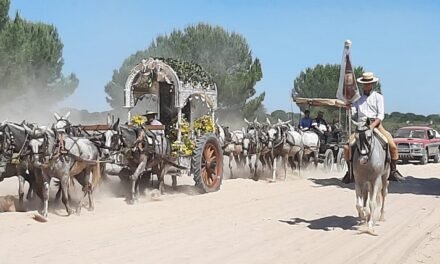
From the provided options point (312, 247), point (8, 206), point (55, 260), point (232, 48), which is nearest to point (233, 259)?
point (312, 247)

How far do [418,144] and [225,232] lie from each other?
22681 millimetres

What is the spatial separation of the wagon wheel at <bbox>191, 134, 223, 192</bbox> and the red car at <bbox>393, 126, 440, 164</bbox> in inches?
613

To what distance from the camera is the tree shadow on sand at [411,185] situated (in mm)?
16980

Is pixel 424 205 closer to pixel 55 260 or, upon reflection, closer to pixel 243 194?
pixel 243 194

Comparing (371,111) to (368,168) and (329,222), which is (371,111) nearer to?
(368,168)

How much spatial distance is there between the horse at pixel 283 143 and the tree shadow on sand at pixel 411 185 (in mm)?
1109

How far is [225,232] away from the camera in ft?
32.4

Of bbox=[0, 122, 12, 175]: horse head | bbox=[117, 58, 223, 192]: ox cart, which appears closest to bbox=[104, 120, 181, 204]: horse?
bbox=[117, 58, 223, 192]: ox cart

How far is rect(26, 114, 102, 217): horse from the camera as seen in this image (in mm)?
11055

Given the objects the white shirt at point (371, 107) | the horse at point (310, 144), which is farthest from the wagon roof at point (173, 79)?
the white shirt at point (371, 107)

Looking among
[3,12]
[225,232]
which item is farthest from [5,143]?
[3,12]

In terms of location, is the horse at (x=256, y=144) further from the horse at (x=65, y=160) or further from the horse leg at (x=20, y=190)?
the horse leg at (x=20, y=190)

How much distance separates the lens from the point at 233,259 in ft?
26.1

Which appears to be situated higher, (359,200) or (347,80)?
(347,80)
